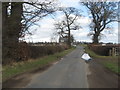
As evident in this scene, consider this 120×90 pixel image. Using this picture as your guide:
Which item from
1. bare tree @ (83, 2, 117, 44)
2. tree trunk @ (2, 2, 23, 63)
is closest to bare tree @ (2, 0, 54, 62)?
tree trunk @ (2, 2, 23, 63)

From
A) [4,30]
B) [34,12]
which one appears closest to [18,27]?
[4,30]

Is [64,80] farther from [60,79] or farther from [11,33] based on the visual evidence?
[11,33]

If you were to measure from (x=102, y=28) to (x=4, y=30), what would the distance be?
4553 cm

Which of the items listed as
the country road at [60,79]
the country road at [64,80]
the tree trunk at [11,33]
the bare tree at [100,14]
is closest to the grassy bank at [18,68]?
the country road at [64,80]

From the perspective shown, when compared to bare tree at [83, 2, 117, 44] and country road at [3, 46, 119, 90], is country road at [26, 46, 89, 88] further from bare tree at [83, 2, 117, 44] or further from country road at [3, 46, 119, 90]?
bare tree at [83, 2, 117, 44]

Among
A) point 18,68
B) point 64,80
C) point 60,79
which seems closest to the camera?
point 64,80

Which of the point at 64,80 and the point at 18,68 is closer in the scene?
the point at 64,80

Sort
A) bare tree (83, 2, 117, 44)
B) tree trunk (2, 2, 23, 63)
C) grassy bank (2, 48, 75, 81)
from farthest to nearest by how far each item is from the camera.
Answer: bare tree (83, 2, 117, 44) < tree trunk (2, 2, 23, 63) < grassy bank (2, 48, 75, 81)

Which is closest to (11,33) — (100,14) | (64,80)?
(64,80)

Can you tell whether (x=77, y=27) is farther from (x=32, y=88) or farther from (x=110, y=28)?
(x=32, y=88)

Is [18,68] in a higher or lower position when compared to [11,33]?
lower

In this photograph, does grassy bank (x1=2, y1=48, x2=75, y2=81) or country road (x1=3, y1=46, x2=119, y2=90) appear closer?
country road (x1=3, y1=46, x2=119, y2=90)

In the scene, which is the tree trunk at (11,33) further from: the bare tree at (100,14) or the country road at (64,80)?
the bare tree at (100,14)

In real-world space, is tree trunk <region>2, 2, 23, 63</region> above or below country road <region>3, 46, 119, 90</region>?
above
